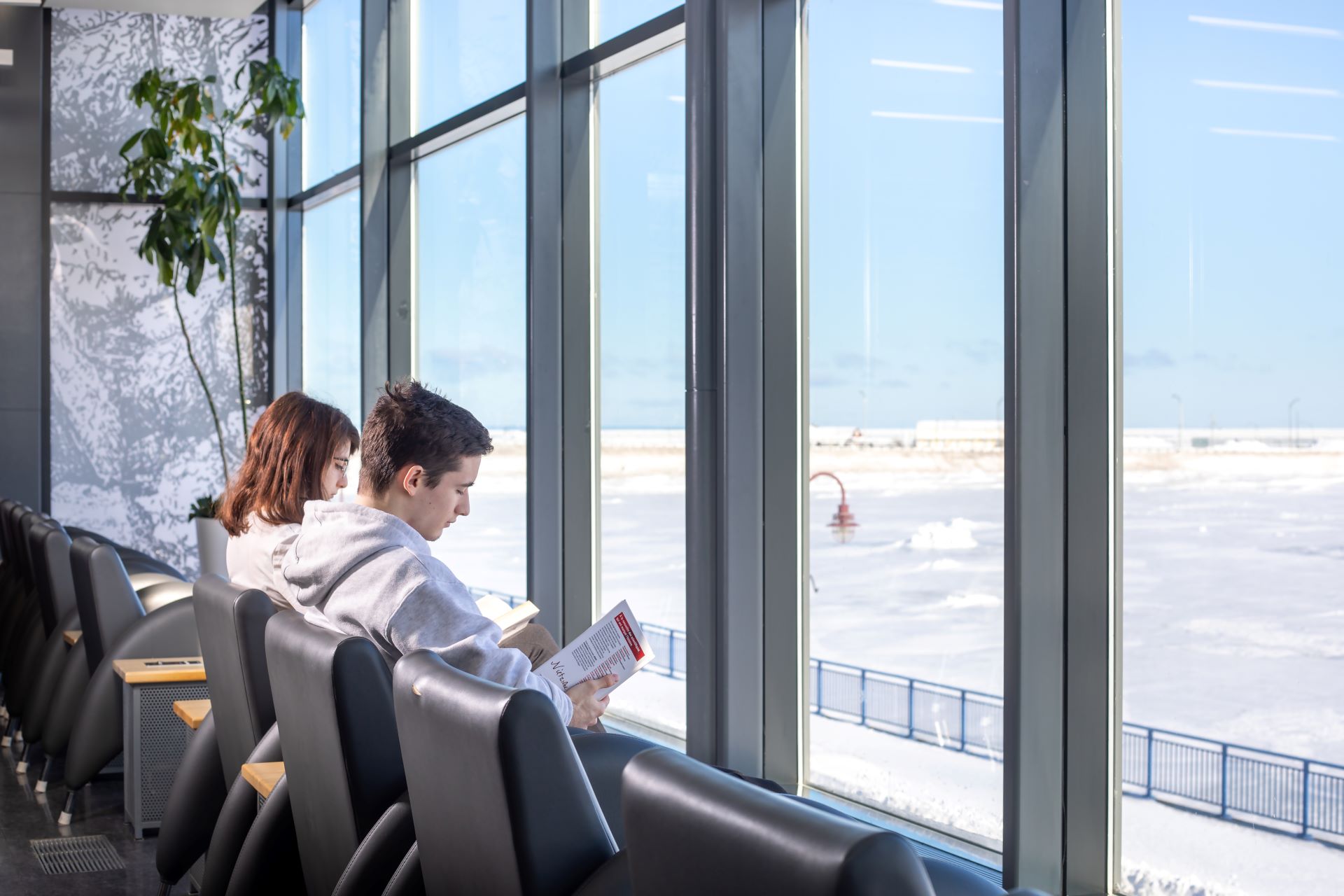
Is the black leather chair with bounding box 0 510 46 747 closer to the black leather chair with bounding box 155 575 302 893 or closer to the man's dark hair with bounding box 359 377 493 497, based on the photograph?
the black leather chair with bounding box 155 575 302 893

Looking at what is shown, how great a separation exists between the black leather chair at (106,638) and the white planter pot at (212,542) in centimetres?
407

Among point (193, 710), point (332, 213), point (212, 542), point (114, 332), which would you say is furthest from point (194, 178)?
point (193, 710)

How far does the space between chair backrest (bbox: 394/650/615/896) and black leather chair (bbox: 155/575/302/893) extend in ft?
2.83

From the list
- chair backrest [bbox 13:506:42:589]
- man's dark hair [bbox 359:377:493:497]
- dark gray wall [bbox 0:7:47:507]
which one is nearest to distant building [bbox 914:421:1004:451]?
man's dark hair [bbox 359:377:493:497]

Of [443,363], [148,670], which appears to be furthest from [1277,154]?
[443,363]

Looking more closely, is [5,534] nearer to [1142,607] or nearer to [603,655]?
[603,655]

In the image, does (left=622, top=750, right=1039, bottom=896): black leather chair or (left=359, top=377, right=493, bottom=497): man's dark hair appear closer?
(left=622, top=750, right=1039, bottom=896): black leather chair

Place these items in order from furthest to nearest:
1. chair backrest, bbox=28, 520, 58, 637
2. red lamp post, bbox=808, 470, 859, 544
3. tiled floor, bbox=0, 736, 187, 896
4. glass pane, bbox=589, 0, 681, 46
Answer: glass pane, bbox=589, 0, 681, 46
chair backrest, bbox=28, 520, 58, 637
red lamp post, bbox=808, 470, 859, 544
tiled floor, bbox=0, 736, 187, 896

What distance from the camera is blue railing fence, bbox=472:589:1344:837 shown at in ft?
9.02

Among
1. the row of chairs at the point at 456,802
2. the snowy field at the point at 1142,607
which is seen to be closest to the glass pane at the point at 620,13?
the snowy field at the point at 1142,607

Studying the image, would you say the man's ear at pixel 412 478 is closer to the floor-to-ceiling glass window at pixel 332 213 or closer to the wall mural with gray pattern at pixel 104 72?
the floor-to-ceiling glass window at pixel 332 213

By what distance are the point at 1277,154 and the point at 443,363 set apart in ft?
15.3

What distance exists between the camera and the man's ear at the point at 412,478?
7.78ft

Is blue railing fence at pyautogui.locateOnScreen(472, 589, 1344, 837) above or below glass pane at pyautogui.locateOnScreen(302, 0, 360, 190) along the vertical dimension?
below
